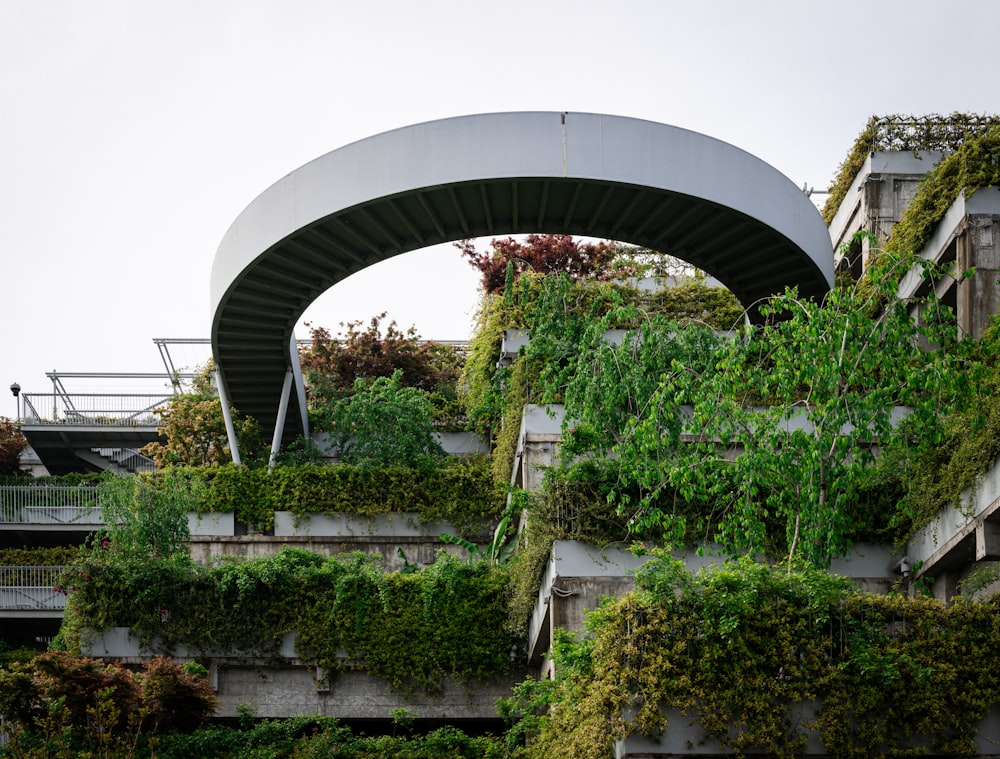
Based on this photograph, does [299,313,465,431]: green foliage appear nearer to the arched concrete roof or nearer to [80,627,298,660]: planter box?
the arched concrete roof

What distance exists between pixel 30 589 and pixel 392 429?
31.1 ft

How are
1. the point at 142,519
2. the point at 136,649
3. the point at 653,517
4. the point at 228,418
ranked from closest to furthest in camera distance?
1. the point at 653,517
2. the point at 136,649
3. the point at 142,519
4. the point at 228,418

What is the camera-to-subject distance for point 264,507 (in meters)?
22.4

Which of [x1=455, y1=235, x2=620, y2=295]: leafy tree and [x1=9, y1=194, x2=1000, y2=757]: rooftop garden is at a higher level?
[x1=455, y1=235, x2=620, y2=295]: leafy tree

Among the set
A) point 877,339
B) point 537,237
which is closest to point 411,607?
point 877,339

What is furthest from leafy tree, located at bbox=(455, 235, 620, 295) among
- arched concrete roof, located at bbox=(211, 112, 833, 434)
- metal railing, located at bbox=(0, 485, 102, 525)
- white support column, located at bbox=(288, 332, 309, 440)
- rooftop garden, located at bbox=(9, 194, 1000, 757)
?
metal railing, located at bbox=(0, 485, 102, 525)

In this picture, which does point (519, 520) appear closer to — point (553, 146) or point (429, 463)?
point (429, 463)

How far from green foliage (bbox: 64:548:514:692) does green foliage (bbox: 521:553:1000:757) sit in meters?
7.75

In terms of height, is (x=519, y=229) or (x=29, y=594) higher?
(x=519, y=229)

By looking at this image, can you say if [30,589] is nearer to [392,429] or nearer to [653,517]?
[392,429]

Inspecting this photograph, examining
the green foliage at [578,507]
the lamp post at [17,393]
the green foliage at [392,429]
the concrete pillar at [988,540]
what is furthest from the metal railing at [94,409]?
the concrete pillar at [988,540]

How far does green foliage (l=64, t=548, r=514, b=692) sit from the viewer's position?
61.8 ft

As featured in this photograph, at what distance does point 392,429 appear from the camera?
23375 mm

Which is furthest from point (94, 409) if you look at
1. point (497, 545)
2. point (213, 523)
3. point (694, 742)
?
point (694, 742)
